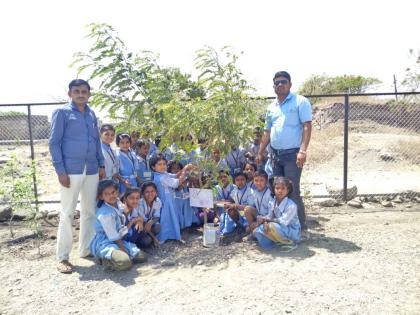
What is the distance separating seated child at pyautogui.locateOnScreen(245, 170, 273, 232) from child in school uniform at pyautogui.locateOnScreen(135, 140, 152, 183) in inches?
53.3

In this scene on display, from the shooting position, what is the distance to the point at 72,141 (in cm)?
387

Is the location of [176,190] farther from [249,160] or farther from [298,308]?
[298,308]

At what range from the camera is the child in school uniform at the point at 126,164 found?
4914 mm

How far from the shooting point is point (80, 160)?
389 cm

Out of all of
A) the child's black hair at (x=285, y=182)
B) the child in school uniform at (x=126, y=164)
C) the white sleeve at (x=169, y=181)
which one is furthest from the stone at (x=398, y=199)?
the child in school uniform at (x=126, y=164)

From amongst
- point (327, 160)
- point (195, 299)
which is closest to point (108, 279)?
point (195, 299)

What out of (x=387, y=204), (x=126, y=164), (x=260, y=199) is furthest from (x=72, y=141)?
(x=387, y=204)

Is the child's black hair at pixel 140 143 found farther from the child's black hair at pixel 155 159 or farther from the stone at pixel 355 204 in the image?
the stone at pixel 355 204

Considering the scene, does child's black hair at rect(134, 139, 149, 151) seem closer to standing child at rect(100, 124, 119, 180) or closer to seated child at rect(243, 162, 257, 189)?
standing child at rect(100, 124, 119, 180)

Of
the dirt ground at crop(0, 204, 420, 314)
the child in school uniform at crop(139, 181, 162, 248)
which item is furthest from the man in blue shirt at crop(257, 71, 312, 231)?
the child in school uniform at crop(139, 181, 162, 248)

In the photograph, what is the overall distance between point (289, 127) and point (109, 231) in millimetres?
2317

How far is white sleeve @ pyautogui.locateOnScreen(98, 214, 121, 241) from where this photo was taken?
395cm

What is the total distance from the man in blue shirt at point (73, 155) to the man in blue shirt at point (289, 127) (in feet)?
6.55

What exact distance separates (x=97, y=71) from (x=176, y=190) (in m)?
1.72
